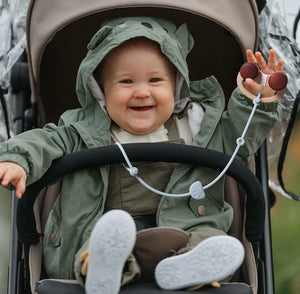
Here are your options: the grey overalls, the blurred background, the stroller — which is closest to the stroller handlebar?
the stroller

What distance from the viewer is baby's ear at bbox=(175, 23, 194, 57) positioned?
6.56 feet

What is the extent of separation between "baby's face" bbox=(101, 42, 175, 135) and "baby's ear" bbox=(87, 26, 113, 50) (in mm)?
49

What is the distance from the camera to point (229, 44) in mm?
2174

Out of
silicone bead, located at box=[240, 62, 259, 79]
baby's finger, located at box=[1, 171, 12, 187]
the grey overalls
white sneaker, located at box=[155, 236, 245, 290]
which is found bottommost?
white sneaker, located at box=[155, 236, 245, 290]

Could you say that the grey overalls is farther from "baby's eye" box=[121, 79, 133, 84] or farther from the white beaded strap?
"baby's eye" box=[121, 79, 133, 84]

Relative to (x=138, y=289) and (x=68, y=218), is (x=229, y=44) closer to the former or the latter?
(x=68, y=218)

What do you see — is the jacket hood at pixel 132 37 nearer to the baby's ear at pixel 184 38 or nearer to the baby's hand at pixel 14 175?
the baby's ear at pixel 184 38

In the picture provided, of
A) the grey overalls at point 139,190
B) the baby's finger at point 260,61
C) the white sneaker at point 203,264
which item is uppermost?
the baby's finger at point 260,61

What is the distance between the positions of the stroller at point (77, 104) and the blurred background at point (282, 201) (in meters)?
0.32

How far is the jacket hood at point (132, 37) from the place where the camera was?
186cm

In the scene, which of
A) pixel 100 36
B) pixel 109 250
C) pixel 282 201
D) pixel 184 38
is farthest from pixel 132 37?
pixel 282 201

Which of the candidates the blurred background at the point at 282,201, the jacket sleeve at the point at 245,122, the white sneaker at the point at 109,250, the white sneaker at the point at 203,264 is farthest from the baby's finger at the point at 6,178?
the blurred background at the point at 282,201

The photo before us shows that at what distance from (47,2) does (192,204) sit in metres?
0.67

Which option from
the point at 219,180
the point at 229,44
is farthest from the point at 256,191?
the point at 229,44
